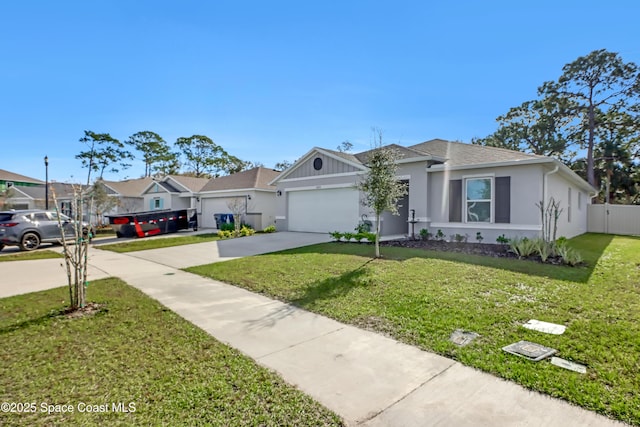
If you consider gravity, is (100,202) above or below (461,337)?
above

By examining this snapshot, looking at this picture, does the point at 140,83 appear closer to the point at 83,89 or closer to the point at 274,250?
the point at 83,89

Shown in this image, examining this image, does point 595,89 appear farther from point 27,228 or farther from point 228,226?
point 27,228

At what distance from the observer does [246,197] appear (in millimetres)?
20453

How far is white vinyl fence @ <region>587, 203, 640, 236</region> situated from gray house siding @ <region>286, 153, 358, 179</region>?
1663 centimetres

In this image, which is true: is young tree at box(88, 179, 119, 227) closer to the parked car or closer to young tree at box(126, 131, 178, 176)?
the parked car

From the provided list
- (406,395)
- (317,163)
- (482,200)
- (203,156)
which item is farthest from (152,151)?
(406,395)

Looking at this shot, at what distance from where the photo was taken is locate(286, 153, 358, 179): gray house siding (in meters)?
14.4

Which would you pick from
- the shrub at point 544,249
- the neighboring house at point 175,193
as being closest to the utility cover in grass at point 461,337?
the shrub at point 544,249

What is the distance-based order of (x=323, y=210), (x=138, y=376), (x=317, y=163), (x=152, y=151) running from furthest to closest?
(x=152, y=151)
(x=317, y=163)
(x=323, y=210)
(x=138, y=376)

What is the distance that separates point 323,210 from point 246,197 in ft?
23.6

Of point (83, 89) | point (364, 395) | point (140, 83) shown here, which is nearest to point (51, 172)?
point (83, 89)

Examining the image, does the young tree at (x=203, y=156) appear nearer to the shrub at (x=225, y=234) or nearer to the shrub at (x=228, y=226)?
the shrub at (x=228, y=226)

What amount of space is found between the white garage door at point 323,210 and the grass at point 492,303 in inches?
211

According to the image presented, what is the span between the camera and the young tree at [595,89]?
2677 cm
